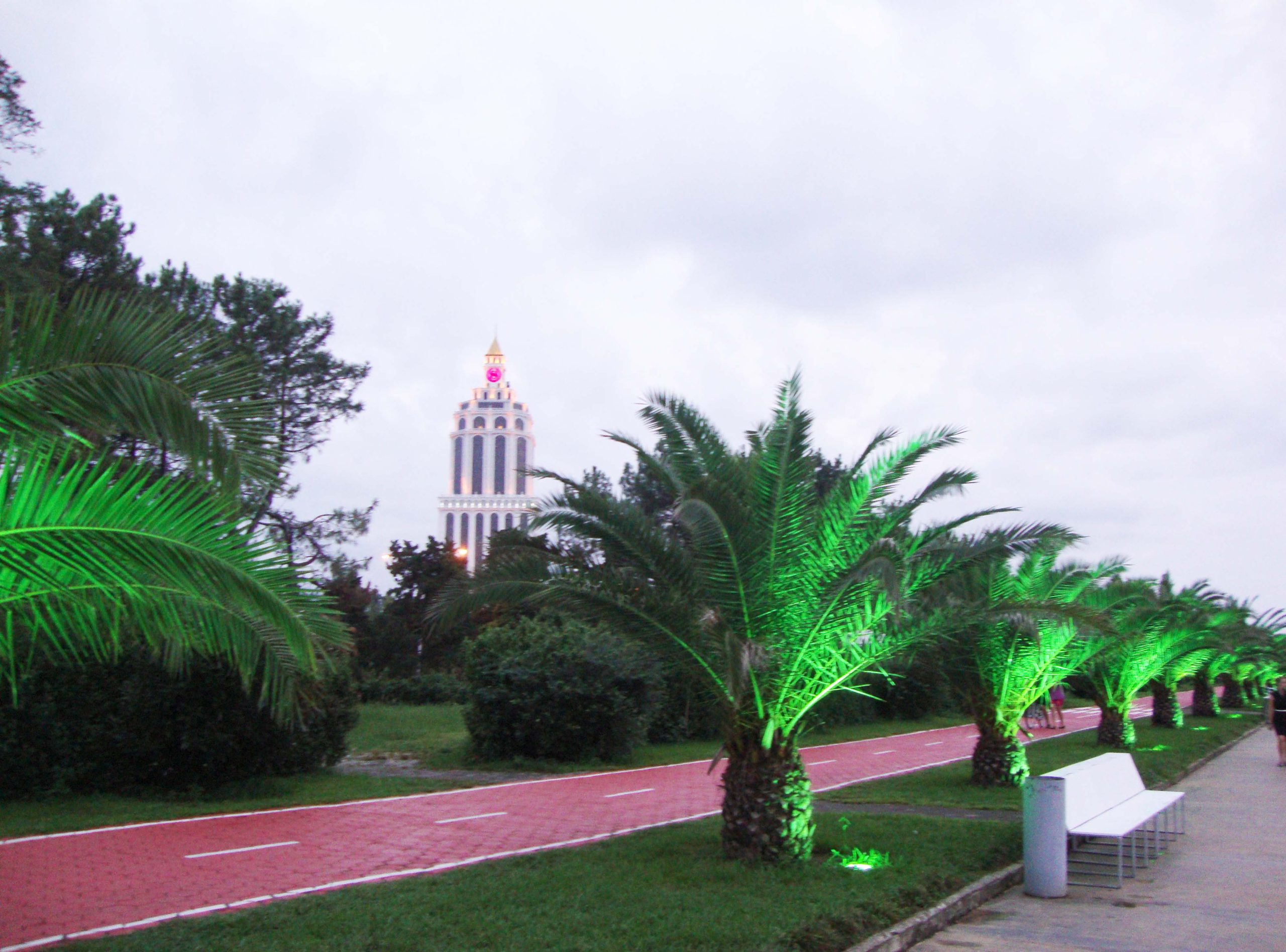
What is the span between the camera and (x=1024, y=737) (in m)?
25.1

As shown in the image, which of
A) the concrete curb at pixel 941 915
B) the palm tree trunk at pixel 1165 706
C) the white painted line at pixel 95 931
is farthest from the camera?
the palm tree trunk at pixel 1165 706

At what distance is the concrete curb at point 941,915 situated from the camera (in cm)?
646

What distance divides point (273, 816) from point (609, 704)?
6767 mm

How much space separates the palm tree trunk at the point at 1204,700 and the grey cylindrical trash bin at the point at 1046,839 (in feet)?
98.4

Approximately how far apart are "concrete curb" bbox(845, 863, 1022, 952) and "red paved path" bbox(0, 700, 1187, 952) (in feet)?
12.1

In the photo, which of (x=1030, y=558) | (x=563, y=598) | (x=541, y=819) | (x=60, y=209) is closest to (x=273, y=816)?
(x=541, y=819)

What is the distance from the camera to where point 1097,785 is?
382 inches

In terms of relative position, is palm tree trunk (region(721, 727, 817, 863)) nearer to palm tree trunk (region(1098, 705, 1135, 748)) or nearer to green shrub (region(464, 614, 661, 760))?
green shrub (region(464, 614, 661, 760))

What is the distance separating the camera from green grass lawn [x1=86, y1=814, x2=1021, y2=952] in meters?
5.95

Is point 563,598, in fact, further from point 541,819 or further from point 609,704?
point 609,704

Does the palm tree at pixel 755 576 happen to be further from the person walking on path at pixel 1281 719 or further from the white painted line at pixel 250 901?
the person walking on path at pixel 1281 719

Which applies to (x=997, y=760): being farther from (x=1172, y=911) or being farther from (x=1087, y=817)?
(x=1172, y=911)

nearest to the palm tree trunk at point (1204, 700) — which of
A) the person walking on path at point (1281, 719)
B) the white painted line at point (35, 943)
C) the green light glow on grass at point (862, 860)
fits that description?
the person walking on path at point (1281, 719)

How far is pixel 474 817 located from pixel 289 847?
2.53 metres
